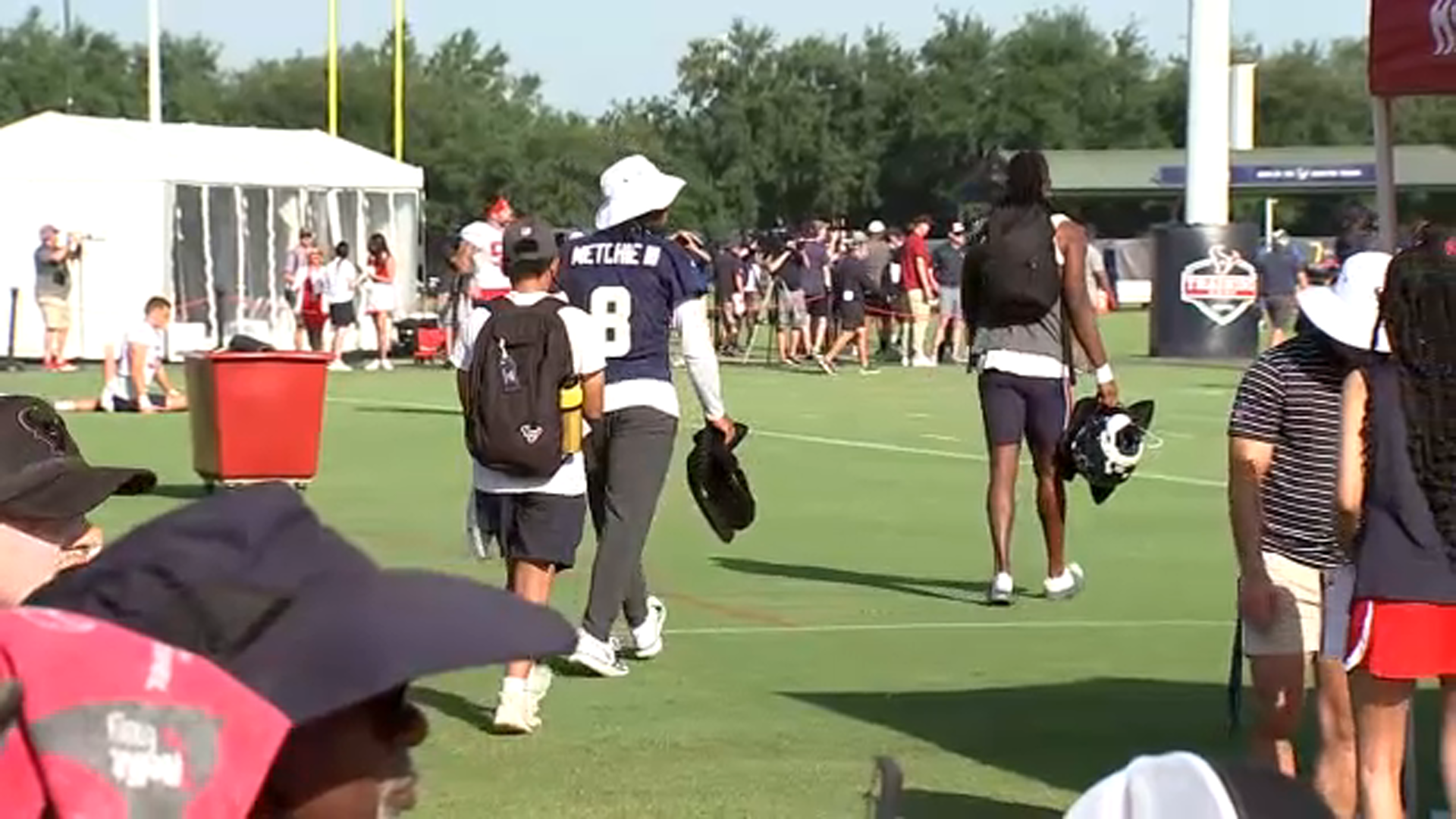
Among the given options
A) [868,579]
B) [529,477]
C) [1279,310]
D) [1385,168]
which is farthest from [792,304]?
[1385,168]

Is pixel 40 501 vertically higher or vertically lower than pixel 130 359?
higher

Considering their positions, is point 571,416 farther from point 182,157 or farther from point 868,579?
point 182,157

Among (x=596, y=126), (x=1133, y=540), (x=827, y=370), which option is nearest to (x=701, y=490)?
(x=1133, y=540)

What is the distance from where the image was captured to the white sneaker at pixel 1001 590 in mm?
12227

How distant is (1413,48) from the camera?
8.03 meters

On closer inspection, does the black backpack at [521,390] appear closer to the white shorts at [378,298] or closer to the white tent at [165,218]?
the white tent at [165,218]

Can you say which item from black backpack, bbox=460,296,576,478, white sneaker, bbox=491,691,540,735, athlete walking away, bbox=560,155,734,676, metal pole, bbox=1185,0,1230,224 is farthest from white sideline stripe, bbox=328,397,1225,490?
metal pole, bbox=1185,0,1230,224

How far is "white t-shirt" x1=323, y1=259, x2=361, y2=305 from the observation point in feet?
107

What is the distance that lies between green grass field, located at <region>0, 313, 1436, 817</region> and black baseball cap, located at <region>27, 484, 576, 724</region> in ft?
12.4

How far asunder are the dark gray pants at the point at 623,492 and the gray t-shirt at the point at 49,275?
22657 mm

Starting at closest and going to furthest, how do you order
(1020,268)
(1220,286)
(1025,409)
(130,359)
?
1. (1020,268)
2. (1025,409)
3. (130,359)
4. (1220,286)

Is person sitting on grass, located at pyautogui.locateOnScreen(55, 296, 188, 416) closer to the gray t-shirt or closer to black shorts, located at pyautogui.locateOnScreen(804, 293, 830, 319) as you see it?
the gray t-shirt

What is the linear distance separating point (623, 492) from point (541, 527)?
104cm

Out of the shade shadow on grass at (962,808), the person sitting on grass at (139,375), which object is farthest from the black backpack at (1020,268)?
the person sitting on grass at (139,375)
